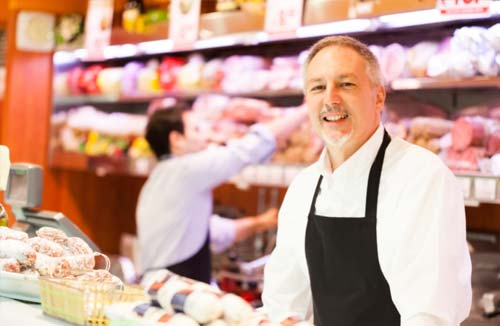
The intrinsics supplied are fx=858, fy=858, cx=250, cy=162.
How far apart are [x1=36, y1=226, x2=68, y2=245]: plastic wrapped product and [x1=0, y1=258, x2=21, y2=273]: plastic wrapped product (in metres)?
0.16

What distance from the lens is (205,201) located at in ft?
14.5

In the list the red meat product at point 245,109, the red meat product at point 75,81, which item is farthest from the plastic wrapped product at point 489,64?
the red meat product at point 75,81

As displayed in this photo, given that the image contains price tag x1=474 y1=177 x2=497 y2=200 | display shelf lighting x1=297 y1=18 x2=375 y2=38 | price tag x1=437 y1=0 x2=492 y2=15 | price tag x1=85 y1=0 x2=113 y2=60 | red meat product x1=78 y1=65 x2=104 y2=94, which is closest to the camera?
price tag x1=437 y1=0 x2=492 y2=15

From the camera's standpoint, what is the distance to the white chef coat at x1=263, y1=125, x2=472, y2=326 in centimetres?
227

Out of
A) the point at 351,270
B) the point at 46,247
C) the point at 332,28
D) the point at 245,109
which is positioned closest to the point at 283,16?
the point at 332,28

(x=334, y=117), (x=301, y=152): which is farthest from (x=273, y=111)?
(x=334, y=117)

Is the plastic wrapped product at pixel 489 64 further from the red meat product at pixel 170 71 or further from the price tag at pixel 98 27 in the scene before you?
the price tag at pixel 98 27

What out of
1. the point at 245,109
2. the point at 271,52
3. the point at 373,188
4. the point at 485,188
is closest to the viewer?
the point at 373,188

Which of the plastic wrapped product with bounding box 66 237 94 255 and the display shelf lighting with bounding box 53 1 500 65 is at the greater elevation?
the display shelf lighting with bounding box 53 1 500 65

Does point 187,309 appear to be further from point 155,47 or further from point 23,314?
point 155,47

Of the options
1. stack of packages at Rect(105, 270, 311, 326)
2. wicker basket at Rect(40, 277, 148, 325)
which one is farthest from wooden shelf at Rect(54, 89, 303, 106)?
stack of packages at Rect(105, 270, 311, 326)

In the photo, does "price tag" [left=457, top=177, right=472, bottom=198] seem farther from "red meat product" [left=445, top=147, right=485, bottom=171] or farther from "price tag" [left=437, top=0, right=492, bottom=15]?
"price tag" [left=437, top=0, right=492, bottom=15]

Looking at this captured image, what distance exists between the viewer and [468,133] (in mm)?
3514

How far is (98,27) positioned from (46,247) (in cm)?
301
